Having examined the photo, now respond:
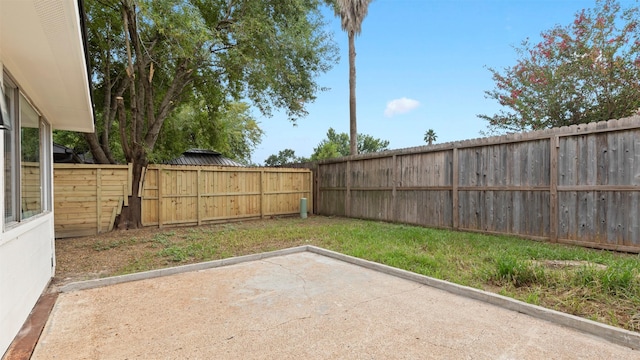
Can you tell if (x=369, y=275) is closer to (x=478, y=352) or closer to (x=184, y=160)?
(x=478, y=352)

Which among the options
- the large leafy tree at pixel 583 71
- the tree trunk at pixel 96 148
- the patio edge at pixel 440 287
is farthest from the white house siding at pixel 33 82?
the large leafy tree at pixel 583 71

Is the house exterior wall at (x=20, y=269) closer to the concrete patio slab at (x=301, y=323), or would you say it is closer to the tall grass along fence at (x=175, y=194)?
the concrete patio slab at (x=301, y=323)

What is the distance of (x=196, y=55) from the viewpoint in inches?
265

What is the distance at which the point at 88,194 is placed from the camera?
6.57 m

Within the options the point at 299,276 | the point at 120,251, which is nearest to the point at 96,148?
the point at 120,251

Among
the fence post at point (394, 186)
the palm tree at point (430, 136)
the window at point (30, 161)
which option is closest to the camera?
the window at point (30, 161)

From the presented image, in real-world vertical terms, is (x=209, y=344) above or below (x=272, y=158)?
below

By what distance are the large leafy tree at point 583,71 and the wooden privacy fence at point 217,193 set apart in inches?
294

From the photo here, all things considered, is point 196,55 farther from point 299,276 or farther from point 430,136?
point 430,136

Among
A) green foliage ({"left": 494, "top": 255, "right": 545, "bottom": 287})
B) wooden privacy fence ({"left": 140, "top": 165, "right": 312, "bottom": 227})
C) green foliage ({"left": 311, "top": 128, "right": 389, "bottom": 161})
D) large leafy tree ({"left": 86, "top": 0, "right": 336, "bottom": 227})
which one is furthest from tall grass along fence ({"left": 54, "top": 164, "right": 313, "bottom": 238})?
green foliage ({"left": 311, "top": 128, "right": 389, "bottom": 161})

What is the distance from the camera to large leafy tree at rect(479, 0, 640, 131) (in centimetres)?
769

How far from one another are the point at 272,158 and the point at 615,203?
159ft

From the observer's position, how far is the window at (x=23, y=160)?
88.5 inches

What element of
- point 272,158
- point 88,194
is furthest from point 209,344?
point 272,158
